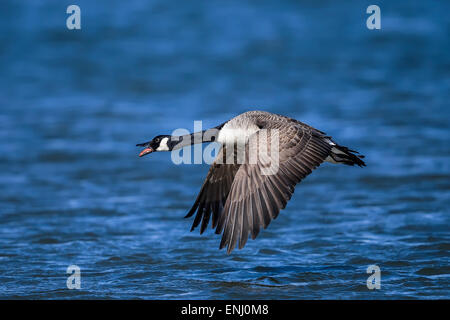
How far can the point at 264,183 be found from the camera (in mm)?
6680

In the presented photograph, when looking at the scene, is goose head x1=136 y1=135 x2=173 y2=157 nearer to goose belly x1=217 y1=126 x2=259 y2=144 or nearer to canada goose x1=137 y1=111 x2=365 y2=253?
→ canada goose x1=137 y1=111 x2=365 y2=253

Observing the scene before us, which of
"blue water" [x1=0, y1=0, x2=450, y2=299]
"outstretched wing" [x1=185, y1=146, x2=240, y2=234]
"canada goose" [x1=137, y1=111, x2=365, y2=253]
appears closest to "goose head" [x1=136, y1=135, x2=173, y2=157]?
"canada goose" [x1=137, y1=111, x2=365, y2=253]

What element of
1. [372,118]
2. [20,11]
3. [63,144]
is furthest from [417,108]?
[20,11]

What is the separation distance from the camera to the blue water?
7746 millimetres

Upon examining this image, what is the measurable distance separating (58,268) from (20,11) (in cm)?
1491

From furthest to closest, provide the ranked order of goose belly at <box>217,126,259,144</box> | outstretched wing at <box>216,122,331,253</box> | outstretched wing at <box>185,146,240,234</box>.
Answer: outstretched wing at <box>185,146,240,234</box>
goose belly at <box>217,126,259,144</box>
outstretched wing at <box>216,122,331,253</box>

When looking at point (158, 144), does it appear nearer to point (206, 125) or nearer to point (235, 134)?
point (235, 134)

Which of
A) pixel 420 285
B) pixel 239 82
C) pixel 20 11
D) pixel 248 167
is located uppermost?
pixel 20 11

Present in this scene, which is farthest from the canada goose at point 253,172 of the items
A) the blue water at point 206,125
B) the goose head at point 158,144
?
the blue water at point 206,125

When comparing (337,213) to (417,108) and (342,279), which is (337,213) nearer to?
(342,279)

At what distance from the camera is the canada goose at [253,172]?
645 cm

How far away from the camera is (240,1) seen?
69.1 ft

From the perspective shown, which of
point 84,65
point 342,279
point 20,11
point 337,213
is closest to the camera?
point 342,279

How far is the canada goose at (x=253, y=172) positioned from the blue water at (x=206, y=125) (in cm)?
85
